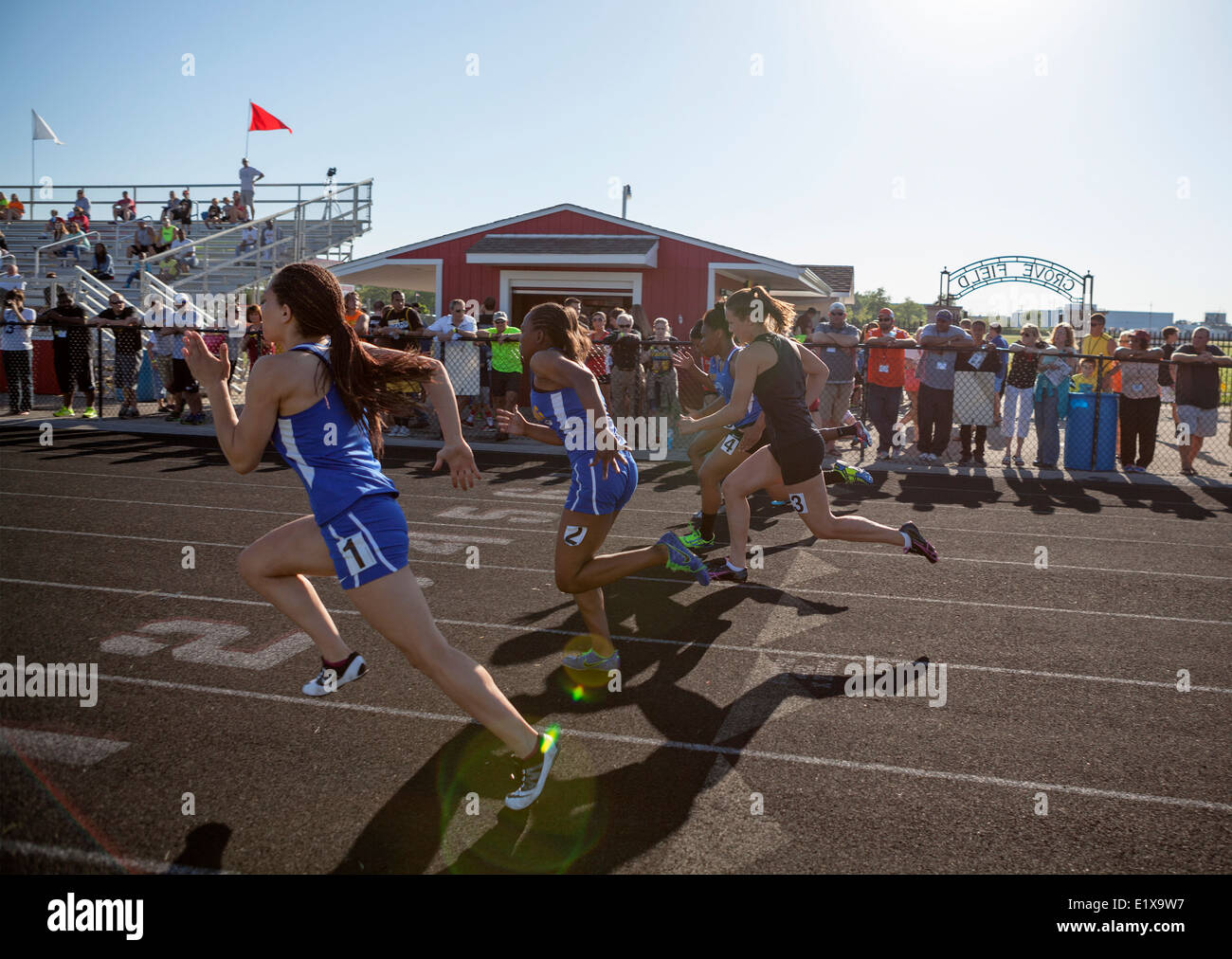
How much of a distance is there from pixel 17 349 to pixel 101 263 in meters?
10.9

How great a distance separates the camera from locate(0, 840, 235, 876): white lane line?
3.23 meters

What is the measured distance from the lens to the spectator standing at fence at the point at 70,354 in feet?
56.0

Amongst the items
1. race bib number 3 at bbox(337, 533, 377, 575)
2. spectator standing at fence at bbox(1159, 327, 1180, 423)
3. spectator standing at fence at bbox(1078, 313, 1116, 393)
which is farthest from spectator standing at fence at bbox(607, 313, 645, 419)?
race bib number 3 at bbox(337, 533, 377, 575)

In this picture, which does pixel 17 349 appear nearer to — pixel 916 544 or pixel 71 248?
pixel 71 248

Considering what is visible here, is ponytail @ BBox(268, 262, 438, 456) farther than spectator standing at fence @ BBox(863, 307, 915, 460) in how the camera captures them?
No

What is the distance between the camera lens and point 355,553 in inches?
135

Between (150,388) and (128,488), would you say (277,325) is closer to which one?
(128,488)

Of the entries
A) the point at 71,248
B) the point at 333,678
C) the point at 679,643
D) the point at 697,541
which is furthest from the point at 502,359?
the point at 71,248

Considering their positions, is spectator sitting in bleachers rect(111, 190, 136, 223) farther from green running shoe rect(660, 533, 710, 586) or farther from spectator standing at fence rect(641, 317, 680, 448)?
green running shoe rect(660, 533, 710, 586)

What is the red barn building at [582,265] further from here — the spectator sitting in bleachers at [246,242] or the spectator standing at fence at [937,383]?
the spectator standing at fence at [937,383]

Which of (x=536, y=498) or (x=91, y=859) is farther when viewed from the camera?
(x=536, y=498)

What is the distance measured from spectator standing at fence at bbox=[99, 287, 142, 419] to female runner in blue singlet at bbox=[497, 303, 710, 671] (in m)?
14.9
